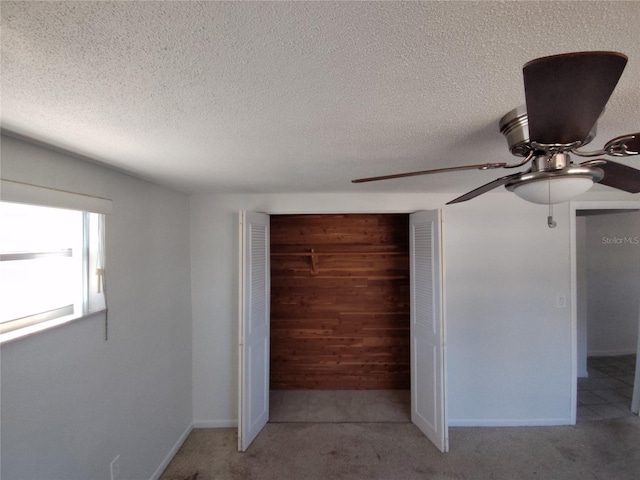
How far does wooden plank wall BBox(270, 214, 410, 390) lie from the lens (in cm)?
353

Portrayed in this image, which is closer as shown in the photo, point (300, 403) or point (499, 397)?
point (499, 397)

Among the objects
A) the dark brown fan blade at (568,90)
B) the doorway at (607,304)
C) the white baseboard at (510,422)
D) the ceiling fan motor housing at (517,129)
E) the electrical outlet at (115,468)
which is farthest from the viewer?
the doorway at (607,304)

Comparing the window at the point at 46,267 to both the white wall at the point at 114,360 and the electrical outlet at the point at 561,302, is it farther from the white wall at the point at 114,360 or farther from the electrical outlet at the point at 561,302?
the electrical outlet at the point at 561,302

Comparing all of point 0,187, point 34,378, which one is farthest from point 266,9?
point 34,378

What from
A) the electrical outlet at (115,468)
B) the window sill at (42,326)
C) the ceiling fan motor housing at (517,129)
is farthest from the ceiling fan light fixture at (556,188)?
the electrical outlet at (115,468)

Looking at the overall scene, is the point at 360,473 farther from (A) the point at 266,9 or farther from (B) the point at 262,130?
(A) the point at 266,9

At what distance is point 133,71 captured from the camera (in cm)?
73

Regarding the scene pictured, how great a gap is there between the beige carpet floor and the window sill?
1505 millimetres

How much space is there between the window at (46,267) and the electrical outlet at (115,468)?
93 cm

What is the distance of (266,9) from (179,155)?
1.13 m

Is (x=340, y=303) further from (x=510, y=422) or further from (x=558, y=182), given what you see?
(x=558, y=182)

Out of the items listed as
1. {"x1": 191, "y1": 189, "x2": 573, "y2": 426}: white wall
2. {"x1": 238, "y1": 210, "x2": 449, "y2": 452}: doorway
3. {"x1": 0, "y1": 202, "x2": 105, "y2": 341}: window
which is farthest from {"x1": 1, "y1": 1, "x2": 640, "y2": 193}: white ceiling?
{"x1": 191, "y1": 189, "x2": 573, "y2": 426}: white wall

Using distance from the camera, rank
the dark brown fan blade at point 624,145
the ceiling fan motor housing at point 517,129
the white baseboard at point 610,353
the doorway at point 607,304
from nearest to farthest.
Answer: the dark brown fan blade at point 624,145, the ceiling fan motor housing at point 517,129, the doorway at point 607,304, the white baseboard at point 610,353

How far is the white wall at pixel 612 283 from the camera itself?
3.50 meters
